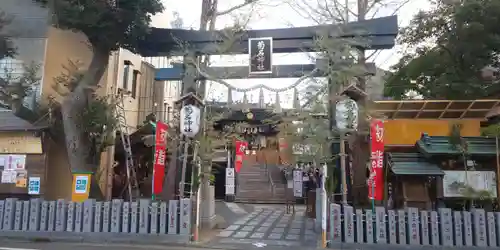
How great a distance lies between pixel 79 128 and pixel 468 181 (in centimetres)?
1361

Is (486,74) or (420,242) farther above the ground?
(486,74)

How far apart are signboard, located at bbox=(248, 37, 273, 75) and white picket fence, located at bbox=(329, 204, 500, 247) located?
211 inches

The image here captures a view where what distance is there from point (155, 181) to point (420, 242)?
7.89m

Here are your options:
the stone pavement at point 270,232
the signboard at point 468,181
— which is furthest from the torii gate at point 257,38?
the stone pavement at point 270,232

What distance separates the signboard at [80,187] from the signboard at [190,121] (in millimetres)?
3652

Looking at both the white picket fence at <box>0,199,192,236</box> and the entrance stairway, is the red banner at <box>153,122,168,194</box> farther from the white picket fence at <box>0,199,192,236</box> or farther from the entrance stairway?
the entrance stairway

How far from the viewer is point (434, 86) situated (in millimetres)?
16125

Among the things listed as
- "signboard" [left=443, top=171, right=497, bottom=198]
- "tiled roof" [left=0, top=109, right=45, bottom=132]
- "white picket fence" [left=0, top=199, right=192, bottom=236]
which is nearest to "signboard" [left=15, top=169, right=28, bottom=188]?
"tiled roof" [left=0, top=109, right=45, bottom=132]

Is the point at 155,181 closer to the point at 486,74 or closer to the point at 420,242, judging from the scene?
the point at 420,242

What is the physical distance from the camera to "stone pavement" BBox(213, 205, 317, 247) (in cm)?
1120

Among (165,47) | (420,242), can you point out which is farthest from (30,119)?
(420,242)

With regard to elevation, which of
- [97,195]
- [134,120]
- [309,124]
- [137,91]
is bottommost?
[97,195]

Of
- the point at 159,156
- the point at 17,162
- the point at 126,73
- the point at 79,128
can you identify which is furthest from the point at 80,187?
the point at 126,73

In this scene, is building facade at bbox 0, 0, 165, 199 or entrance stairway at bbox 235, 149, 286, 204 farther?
entrance stairway at bbox 235, 149, 286, 204
